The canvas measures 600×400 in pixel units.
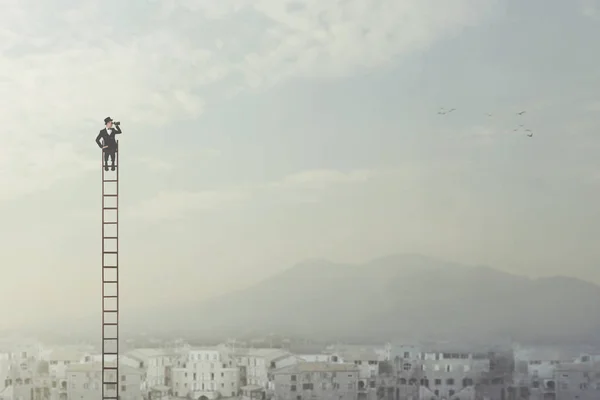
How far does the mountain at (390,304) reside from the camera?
21.4ft

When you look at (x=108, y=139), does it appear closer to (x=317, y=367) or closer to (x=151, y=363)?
(x=151, y=363)

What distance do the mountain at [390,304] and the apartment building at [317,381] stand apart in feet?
0.91

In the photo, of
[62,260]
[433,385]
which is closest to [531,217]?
[433,385]

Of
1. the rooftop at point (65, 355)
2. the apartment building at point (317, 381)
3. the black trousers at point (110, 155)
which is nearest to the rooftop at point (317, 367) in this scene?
the apartment building at point (317, 381)

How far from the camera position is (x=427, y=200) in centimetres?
655

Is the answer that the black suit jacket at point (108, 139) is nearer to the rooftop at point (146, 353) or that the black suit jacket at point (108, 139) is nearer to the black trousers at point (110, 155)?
the black trousers at point (110, 155)

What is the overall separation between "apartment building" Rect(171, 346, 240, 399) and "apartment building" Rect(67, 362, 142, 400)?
0.30 metres

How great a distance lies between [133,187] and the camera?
6469 millimetres

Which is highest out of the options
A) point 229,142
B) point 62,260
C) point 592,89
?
point 592,89

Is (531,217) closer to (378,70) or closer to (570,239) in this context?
(570,239)

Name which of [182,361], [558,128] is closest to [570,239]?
[558,128]

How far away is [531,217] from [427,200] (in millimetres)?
842

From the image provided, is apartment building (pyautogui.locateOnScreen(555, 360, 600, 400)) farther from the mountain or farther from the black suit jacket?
the black suit jacket

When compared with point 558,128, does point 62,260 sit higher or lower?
lower
